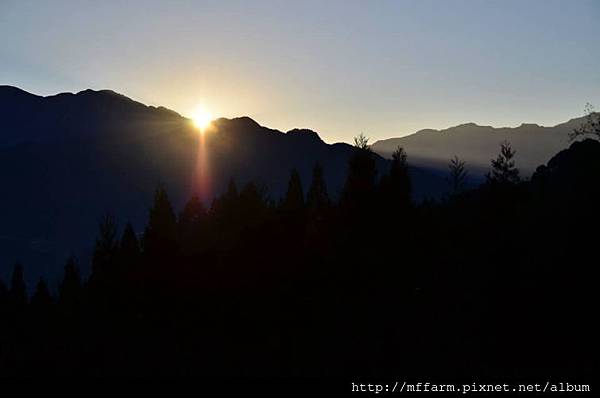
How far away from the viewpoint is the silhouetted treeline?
2228cm

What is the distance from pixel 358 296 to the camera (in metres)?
33.1

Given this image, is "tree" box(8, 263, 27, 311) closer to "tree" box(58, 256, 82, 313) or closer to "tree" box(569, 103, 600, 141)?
"tree" box(58, 256, 82, 313)

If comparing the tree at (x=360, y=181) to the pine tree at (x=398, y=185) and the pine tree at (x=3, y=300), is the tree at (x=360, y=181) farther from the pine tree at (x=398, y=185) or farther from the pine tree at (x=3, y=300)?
the pine tree at (x=3, y=300)

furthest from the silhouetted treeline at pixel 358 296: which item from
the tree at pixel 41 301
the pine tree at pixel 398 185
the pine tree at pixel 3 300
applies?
the pine tree at pixel 3 300

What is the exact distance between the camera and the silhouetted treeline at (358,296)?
22281mm

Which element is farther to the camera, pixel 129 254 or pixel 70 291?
pixel 70 291

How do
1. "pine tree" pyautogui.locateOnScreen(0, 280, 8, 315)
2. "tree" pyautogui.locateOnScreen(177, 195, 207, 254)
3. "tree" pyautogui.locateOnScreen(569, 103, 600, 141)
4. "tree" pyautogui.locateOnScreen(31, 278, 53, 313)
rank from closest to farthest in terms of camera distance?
"tree" pyautogui.locateOnScreen(569, 103, 600, 141), "tree" pyautogui.locateOnScreen(31, 278, 53, 313), "pine tree" pyautogui.locateOnScreen(0, 280, 8, 315), "tree" pyautogui.locateOnScreen(177, 195, 207, 254)

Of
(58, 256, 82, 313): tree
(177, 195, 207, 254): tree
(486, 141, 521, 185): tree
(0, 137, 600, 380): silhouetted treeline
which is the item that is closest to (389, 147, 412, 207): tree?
(0, 137, 600, 380): silhouetted treeline

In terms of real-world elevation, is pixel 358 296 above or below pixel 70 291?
above

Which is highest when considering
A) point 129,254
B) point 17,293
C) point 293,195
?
point 293,195

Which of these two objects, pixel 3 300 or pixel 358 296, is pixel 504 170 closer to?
pixel 358 296

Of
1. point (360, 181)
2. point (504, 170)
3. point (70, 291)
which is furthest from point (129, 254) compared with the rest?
point (504, 170)

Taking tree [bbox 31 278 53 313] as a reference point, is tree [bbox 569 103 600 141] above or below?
above

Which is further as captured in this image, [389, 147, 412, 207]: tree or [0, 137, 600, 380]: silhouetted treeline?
[389, 147, 412, 207]: tree
